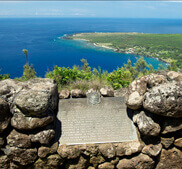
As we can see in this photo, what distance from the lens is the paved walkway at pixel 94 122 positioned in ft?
16.4

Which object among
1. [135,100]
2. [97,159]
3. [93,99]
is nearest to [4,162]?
[97,159]

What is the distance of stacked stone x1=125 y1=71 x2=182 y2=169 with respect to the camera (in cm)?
432

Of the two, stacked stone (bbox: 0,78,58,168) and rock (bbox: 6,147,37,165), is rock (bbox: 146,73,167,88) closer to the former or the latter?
stacked stone (bbox: 0,78,58,168)

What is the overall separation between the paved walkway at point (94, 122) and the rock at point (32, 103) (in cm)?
103

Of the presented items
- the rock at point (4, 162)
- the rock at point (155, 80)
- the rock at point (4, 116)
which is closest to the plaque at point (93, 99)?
the rock at point (155, 80)

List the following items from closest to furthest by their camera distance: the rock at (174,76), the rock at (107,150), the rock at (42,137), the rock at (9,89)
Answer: the rock at (42,137) < the rock at (107,150) < the rock at (174,76) < the rock at (9,89)

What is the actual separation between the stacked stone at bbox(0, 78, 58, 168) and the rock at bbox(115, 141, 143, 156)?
186 centimetres

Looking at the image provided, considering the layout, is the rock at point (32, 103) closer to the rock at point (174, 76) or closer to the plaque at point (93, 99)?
the plaque at point (93, 99)

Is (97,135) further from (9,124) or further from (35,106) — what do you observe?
(9,124)

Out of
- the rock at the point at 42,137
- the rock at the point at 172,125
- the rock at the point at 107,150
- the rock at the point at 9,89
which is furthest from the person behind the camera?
the rock at the point at 9,89

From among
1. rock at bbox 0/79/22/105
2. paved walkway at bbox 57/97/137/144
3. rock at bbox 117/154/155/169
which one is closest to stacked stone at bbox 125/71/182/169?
rock at bbox 117/154/155/169

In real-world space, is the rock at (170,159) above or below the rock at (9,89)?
below

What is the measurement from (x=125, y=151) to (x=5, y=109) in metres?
3.63

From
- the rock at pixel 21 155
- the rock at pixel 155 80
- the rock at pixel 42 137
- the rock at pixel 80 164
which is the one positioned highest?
the rock at pixel 155 80
